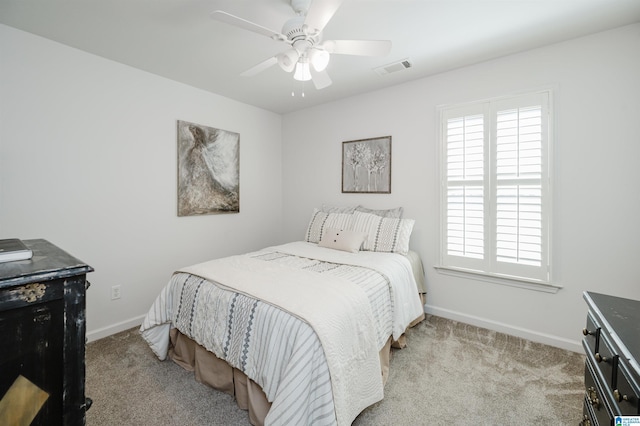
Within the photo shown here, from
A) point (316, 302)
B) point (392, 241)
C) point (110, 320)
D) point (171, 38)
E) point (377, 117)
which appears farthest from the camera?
point (377, 117)

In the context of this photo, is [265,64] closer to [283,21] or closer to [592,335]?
[283,21]

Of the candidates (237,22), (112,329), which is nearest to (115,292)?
(112,329)

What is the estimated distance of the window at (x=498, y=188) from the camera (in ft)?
8.04

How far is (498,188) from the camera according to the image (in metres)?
2.62

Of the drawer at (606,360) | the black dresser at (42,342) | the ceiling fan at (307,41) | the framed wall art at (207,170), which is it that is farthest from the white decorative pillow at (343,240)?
the black dresser at (42,342)

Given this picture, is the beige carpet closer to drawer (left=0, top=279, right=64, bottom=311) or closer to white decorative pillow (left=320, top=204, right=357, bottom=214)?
drawer (left=0, top=279, right=64, bottom=311)

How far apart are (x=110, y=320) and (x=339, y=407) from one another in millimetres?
2450

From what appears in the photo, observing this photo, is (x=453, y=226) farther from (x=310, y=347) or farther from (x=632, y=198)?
(x=310, y=347)

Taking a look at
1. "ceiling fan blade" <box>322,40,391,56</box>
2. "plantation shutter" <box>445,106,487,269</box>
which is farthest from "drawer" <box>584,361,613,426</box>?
"ceiling fan blade" <box>322,40,391,56</box>

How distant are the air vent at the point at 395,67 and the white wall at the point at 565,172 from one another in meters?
0.38

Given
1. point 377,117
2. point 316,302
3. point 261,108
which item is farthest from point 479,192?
point 261,108

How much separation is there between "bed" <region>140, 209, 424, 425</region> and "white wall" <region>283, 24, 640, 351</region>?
71cm

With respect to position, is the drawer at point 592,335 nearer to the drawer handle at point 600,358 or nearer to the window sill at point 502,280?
the drawer handle at point 600,358

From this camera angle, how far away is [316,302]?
1.59 meters
